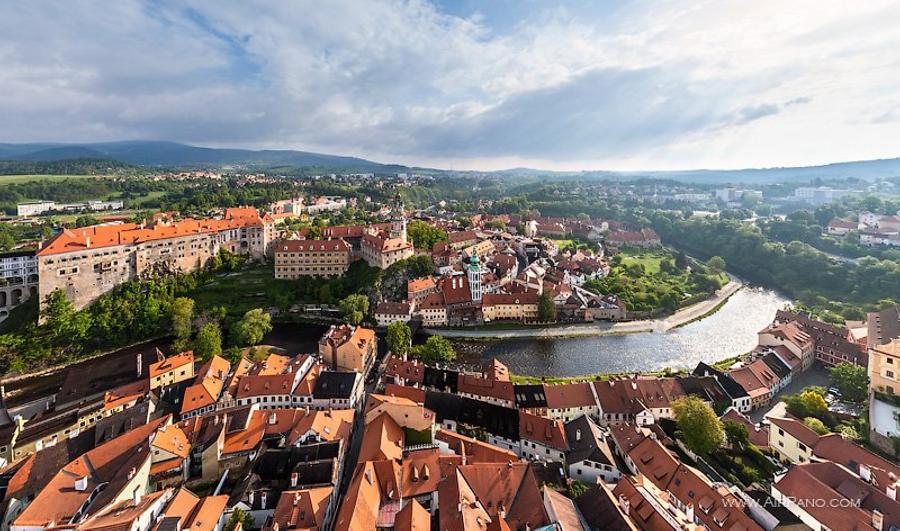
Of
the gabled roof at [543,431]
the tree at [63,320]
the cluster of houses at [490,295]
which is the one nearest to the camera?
the gabled roof at [543,431]

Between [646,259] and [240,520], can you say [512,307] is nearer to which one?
[240,520]

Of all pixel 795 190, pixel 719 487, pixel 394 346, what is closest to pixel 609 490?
pixel 719 487

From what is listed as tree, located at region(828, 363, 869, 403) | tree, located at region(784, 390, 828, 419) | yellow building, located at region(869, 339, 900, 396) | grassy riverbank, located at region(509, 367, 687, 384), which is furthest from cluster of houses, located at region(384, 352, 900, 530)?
tree, located at region(828, 363, 869, 403)

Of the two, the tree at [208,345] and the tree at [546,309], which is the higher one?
the tree at [546,309]

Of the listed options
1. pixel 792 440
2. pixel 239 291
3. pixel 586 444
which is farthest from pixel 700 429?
pixel 239 291

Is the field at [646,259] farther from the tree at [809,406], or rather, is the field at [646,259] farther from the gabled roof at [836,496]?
the gabled roof at [836,496]

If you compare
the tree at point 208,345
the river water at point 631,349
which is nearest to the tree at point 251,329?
the tree at point 208,345
